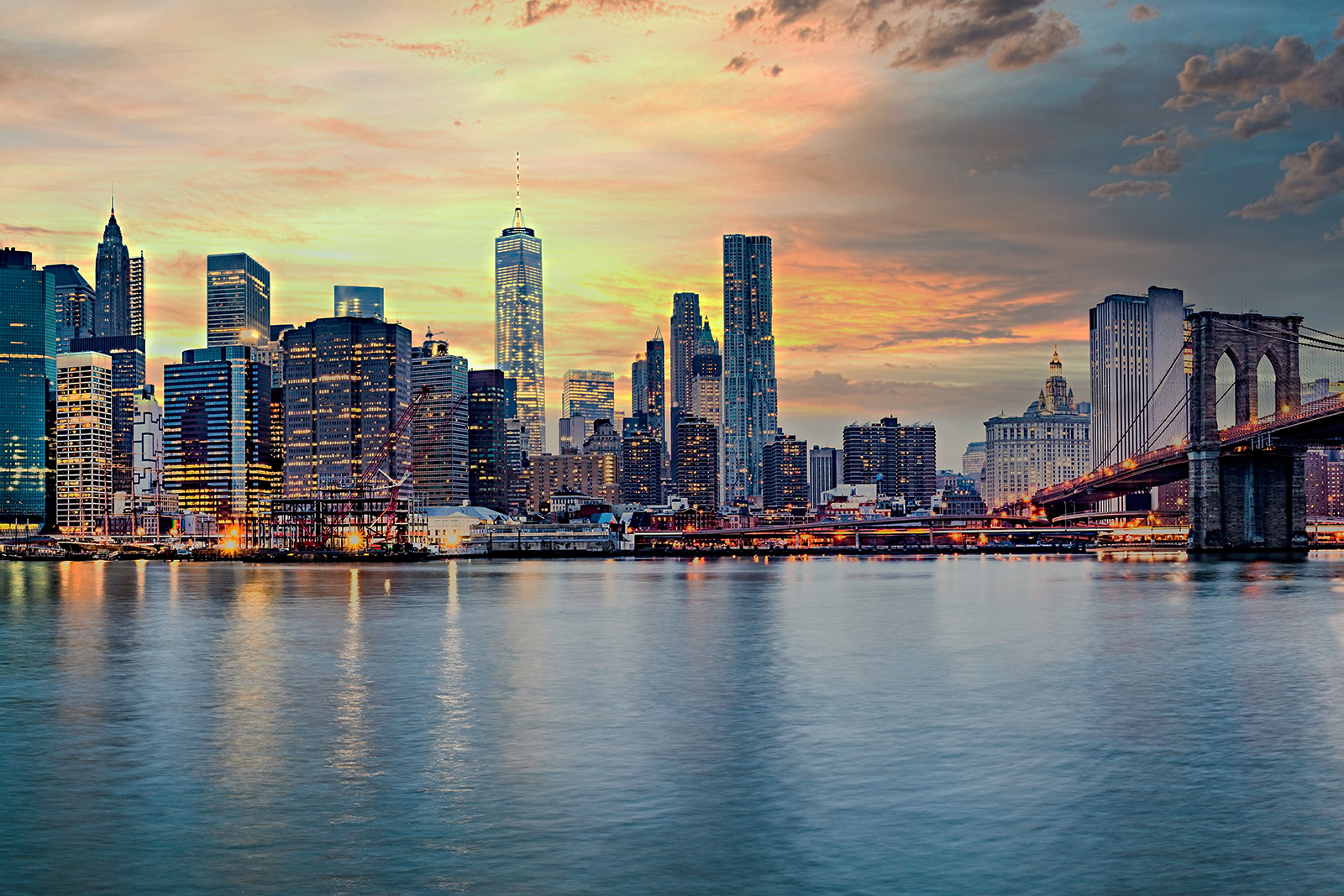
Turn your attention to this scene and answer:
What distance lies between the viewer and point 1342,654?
41906mm

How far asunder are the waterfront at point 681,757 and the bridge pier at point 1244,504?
188 feet

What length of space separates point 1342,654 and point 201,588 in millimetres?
80857

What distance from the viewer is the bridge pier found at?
108938 millimetres

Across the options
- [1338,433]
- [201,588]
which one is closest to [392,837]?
[201,588]

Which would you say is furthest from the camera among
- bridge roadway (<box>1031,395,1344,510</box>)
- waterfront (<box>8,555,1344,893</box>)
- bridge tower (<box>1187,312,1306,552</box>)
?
bridge tower (<box>1187,312,1306,552</box>)

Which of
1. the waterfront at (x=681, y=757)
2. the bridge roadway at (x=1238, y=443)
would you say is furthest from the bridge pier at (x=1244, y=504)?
the waterfront at (x=681, y=757)

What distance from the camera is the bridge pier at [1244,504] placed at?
109 metres

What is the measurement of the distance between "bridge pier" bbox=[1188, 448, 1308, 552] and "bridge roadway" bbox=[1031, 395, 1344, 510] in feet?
9.63

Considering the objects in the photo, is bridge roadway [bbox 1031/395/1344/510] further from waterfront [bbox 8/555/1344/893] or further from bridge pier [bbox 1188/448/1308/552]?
waterfront [bbox 8/555/1344/893]

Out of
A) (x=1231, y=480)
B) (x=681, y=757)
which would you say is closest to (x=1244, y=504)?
(x=1231, y=480)

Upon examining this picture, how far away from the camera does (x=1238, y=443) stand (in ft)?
346

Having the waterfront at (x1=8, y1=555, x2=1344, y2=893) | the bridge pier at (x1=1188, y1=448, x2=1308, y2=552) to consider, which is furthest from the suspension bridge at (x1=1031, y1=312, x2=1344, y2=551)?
the waterfront at (x1=8, y1=555, x2=1344, y2=893)

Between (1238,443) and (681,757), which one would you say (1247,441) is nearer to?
(1238,443)

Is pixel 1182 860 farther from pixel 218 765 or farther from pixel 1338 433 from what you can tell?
Result: pixel 1338 433
